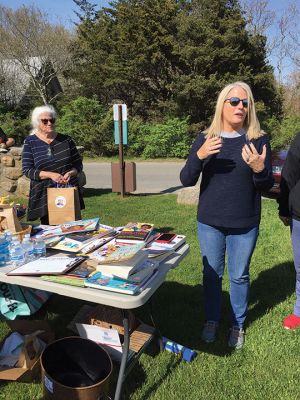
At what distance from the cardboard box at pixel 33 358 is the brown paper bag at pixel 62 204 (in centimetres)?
110

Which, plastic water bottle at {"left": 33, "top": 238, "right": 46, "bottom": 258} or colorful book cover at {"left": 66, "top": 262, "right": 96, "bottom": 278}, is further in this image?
plastic water bottle at {"left": 33, "top": 238, "right": 46, "bottom": 258}

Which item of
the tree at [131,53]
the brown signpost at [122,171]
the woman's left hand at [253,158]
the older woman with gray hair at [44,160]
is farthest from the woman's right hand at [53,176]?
the tree at [131,53]

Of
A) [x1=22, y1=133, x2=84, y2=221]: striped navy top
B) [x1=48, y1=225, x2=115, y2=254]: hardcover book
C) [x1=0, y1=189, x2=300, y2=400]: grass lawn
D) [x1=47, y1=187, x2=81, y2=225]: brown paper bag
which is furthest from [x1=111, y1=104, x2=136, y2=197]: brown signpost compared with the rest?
[x1=48, y1=225, x2=115, y2=254]: hardcover book

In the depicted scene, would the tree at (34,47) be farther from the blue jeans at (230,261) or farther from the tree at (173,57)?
the blue jeans at (230,261)

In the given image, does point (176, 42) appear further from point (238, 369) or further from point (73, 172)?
point (238, 369)

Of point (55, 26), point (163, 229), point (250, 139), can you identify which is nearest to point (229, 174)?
point (250, 139)

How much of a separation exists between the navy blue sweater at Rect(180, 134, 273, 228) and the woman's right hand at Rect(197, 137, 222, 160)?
0.32ft

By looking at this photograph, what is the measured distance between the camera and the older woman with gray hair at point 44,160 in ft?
12.6

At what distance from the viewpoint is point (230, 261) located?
9.23 feet

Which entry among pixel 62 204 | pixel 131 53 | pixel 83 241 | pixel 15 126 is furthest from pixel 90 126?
pixel 83 241

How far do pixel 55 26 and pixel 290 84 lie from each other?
16121 millimetres

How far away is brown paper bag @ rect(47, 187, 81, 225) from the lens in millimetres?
3617

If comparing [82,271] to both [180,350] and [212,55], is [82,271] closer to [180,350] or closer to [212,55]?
[180,350]

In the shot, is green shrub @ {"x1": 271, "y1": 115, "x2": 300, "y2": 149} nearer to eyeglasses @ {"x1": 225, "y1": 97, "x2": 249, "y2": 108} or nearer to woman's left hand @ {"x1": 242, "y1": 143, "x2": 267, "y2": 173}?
eyeglasses @ {"x1": 225, "y1": 97, "x2": 249, "y2": 108}
